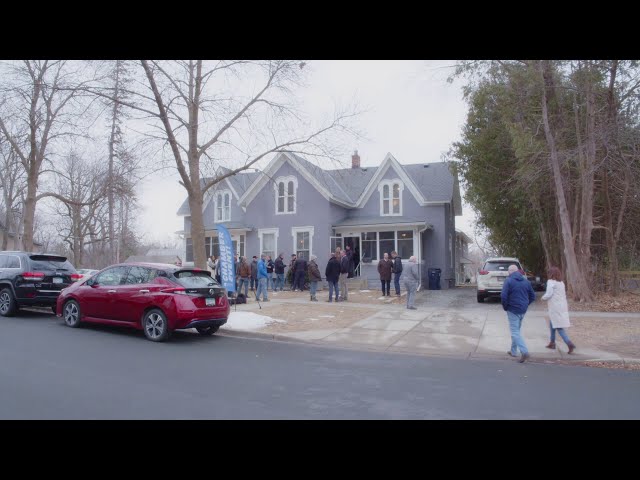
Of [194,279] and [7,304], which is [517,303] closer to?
[194,279]

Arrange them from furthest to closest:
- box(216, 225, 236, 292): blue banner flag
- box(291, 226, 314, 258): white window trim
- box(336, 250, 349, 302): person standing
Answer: box(291, 226, 314, 258): white window trim, box(336, 250, 349, 302): person standing, box(216, 225, 236, 292): blue banner flag

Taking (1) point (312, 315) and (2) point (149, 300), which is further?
(1) point (312, 315)

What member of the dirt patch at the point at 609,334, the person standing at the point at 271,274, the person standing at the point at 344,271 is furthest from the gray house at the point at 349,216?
the dirt patch at the point at 609,334

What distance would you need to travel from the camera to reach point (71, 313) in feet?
36.7

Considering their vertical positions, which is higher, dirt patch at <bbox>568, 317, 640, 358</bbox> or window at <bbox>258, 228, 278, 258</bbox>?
window at <bbox>258, 228, 278, 258</bbox>

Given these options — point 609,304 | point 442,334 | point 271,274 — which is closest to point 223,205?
point 271,274

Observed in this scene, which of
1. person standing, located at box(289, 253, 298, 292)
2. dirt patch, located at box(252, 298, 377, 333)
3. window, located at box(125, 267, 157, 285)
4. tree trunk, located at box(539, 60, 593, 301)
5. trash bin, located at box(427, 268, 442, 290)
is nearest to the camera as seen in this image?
window, located at box(125, 267, 157, 285)

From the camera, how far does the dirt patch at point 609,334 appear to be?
975 centimetres

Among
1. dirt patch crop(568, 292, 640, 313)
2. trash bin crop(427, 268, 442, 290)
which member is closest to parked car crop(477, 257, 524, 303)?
dirt patch crop(568, 292, 640, 313)

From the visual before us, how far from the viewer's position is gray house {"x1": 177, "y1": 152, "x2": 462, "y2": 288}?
82.4 ft

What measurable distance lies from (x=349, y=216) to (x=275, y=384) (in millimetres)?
20839

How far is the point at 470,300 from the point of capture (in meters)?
19.4

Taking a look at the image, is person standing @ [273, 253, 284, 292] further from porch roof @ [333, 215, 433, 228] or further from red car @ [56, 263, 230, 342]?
red car @ [56, 263, 230, 342]

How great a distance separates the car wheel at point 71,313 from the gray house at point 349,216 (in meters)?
14.2
